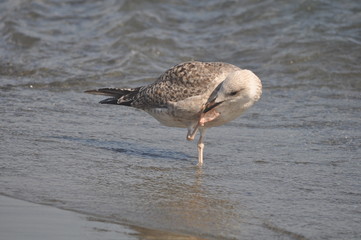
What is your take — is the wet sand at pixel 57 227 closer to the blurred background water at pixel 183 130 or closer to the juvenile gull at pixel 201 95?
the blurred background water at pixel 183 130

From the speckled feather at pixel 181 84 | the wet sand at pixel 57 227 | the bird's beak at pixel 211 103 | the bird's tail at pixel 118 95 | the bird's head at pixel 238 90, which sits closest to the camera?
the wet sand at pixel 57 227

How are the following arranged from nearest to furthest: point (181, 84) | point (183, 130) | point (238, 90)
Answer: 1. point (238, 90)
2. point (181, 84)
3. point (183, 130)

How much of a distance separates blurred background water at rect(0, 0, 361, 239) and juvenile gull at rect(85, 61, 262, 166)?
35cm

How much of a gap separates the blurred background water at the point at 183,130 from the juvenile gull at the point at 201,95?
346 mm

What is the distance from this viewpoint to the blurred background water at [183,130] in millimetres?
5000

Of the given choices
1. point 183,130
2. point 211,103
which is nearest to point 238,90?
point 211,103

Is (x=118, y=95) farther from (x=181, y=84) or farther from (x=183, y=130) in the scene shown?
(x=181, y=84)

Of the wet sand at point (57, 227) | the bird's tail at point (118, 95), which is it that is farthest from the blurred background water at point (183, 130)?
the bird's tail at point (118, 95)

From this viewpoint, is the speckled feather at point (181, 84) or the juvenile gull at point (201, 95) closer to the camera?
the juvenile gull at point (201, 95)

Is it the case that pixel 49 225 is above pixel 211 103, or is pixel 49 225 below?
below

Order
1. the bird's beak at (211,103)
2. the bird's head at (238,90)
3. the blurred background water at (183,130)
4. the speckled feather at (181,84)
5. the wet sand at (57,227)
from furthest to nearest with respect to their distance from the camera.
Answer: the speckled feather at (181,84)
the bird's beak at (211,103)
the bird's head at (238,90)
the blurred background water at (183,130)
the wet sand at (57,227)

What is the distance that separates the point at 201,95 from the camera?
6.64 metres

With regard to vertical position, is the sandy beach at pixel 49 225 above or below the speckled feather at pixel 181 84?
below

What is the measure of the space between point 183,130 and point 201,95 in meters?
1.40
